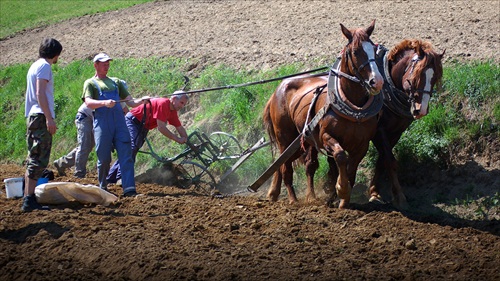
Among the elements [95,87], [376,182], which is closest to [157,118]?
[95,87]

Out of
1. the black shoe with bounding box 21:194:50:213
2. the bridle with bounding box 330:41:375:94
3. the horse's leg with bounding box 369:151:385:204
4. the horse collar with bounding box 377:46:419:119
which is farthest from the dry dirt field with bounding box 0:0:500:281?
the bridle with bounding box 330:41:375:94

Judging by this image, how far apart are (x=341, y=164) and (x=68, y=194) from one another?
126 inches

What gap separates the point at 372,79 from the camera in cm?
902

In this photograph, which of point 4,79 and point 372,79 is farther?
point 4,79

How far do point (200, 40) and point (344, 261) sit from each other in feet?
36.7

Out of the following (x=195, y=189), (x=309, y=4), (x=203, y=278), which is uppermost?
(x=309, y=4)

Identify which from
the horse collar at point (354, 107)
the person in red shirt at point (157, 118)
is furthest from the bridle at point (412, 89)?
the person in red shirt at point (157, 118)

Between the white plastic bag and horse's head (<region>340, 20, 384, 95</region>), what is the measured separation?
3242 mm

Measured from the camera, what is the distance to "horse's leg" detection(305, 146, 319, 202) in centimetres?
1075

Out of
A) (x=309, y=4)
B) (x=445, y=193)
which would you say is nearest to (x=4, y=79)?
(x=309, y=4)

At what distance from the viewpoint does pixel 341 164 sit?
9.41 metres

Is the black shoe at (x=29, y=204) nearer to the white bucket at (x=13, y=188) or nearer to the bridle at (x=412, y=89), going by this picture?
the white bucket at (x=13, y=188)

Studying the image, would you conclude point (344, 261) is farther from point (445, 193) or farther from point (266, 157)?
point (266, 157)

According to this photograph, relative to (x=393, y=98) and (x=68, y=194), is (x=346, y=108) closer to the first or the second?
(x=393, y=98)
